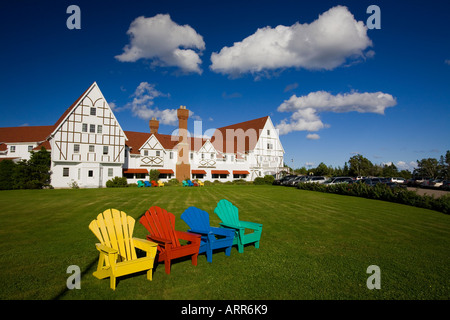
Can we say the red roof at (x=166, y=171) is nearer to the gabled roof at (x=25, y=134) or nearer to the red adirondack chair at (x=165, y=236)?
the gabled roof at (x=25, y=134)

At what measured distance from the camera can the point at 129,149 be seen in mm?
39406

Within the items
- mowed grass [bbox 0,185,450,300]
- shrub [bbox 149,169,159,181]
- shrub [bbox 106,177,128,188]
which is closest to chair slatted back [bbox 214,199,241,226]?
mowed grass [bbox 0,185,450,300]

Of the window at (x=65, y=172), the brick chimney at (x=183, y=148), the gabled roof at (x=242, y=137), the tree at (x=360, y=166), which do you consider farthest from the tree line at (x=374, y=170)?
the window at (x=65, y=172)

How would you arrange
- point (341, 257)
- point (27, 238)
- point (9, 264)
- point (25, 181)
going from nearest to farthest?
1. point (9, 264)
2. point (341, 257)
3. point (27, 238)
4. point (25, 181)

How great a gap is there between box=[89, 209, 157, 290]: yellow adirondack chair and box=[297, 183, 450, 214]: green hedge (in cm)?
1810

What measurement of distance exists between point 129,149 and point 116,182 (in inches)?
278

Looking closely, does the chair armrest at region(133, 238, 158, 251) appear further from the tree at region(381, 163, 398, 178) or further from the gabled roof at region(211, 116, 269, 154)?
the tree at region(381, 163, 398, 178)

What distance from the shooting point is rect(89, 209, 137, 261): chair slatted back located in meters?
4.97

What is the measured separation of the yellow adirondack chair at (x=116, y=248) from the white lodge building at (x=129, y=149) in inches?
1269

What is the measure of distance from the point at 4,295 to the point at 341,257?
723cm

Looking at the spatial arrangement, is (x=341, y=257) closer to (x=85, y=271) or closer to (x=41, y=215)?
(x=85, y=271)

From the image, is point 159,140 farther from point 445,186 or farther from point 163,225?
point 445,186
